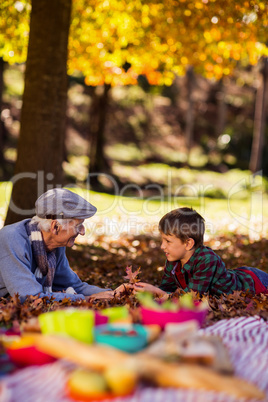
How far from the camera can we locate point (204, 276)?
455 centimetres

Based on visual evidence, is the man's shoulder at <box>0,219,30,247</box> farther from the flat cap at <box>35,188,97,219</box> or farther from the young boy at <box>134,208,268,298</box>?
the young boy at <box>134,208,268,298</box>

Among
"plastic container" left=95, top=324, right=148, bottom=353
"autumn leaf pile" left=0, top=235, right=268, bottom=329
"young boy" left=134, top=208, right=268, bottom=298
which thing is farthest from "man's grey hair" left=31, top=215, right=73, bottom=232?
"plastic container" left=95, top=324, right=148, bottom=353

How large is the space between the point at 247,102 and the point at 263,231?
83.4 feet

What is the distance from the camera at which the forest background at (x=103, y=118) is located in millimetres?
6668

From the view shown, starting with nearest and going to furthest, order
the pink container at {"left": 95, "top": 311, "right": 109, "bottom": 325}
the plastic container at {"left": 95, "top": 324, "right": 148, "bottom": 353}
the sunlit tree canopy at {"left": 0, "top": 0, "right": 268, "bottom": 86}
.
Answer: the plastic container at {"left": 95, "top": 324, "right": 148, "bottom": 353}
the pink container at {"left": 95, "top": 311, "right": 109, "bottom": 325}
the sunlit tree canopy at {"left": 0, "top": 0, "right": 268, "bottom": 86}

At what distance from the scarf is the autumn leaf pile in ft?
1.22

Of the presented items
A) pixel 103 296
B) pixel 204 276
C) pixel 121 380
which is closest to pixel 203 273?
pixel 204 276

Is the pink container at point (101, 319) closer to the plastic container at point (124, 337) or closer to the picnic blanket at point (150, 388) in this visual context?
the plastic container at point (124, 337)

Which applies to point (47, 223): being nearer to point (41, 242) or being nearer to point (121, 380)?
point (41, 242)

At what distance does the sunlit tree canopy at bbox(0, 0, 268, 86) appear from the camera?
9.02m

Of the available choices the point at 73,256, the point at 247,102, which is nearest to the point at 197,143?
the point at 247,102

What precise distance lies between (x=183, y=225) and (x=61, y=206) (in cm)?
113

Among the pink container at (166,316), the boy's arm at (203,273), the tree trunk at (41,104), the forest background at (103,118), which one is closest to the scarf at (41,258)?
the boy's arm at (203,273)

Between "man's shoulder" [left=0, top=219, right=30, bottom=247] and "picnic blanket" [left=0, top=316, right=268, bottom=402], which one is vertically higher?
"man's shoulder" [left=0, top=219, right=30, bottom=247]
